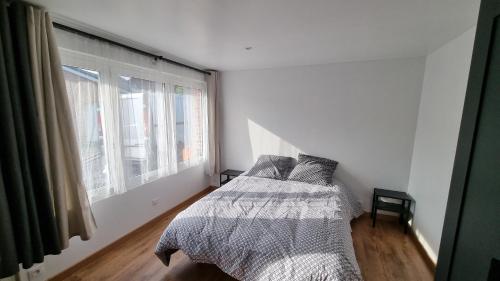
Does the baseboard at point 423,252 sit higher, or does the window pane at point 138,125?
the window pane at point 138,125

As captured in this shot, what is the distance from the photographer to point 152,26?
176cm

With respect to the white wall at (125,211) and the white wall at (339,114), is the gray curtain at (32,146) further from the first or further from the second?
the white wall at (339,114)

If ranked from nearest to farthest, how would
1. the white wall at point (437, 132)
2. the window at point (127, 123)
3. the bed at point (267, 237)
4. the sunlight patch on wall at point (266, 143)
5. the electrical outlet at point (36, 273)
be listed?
the bed at point (267, 237) < the electrical outlet at point (36, 273) < the white wall at point (437, 132) < the window at point (127, 123) < the sunlight patch on wall at point (266, 143)

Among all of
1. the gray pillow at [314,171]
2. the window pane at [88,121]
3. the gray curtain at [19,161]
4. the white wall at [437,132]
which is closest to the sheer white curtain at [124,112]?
the window pane at [88,121]

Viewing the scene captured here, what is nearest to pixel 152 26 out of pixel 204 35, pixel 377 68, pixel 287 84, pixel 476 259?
pixel 204 35

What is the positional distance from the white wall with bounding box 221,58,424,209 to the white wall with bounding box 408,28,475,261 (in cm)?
22

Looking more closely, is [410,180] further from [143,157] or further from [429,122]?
[143,157]

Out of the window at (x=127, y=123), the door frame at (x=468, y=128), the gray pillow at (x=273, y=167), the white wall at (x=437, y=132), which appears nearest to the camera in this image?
the door frame at (x=468, y=128)

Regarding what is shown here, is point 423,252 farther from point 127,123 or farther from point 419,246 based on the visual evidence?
point 127,123

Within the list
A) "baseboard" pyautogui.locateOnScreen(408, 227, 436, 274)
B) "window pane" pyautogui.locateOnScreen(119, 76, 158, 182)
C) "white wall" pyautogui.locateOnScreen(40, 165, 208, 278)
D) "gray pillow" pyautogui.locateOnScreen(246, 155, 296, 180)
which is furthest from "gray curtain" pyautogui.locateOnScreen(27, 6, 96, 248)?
"baseboard" pyautogui.locateOnScreen(408, 227, 436, 274)

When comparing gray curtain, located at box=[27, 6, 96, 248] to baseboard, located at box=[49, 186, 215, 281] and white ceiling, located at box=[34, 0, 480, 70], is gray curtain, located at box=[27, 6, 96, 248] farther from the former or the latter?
baseboard, located at box=[49, 186, 215, 281]

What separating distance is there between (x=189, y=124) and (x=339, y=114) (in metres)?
2.32

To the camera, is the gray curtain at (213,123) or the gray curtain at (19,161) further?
the gray curtain at (213,123)

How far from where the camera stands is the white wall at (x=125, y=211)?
185 centimetres
